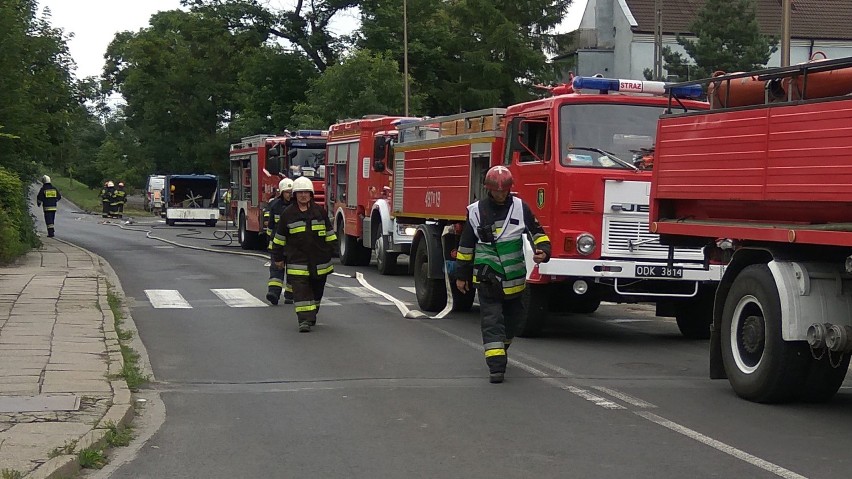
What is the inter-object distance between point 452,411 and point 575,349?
396cm

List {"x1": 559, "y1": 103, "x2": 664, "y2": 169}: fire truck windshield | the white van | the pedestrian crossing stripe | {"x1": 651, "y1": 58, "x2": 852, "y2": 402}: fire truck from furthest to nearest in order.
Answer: the white van → the pedestrian crossing stripe → {"x1": 559, "y1": 103, "x2": 664, "y2": 169}: fire truck windshield → {"x1": 651, "y1": 58, "x2": 852, "y2": 402}: fire truck

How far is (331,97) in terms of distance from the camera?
42.3m

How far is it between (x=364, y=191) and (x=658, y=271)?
11780mm

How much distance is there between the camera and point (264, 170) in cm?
3114

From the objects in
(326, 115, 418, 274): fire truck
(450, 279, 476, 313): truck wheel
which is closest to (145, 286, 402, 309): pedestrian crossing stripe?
(450, 279, 476, 313): truck wheel

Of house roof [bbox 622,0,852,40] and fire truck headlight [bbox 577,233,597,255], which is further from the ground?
house roof [bbox 622,0,852,40]

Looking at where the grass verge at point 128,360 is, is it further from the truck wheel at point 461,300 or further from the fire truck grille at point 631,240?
the fire truck grille at point 631,240

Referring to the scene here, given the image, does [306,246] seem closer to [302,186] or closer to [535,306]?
[302,186]

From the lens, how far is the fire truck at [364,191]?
2231cm

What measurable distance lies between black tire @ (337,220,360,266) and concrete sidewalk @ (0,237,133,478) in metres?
7.85

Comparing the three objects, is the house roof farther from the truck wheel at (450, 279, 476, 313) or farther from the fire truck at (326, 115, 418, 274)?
the truck wheel at (450, 279, 476, 313)

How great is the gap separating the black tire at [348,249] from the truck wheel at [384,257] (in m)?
2.07

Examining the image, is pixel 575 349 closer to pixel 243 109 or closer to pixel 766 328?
pixel 766 328

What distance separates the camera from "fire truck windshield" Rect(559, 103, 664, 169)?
13000mm
